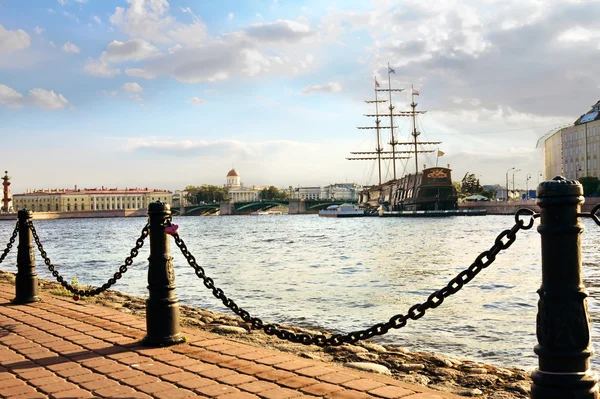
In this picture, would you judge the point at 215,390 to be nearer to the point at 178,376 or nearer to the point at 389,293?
the point at 178,376

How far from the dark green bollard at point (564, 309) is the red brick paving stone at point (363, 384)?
3.35 ft

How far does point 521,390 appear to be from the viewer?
12.5ft

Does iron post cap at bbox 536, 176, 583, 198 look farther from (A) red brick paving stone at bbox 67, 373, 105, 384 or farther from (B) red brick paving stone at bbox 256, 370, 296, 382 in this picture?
(A) red brick paving stone at bbox 67, 373, 105, 384

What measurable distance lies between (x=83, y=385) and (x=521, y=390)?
2.65 m

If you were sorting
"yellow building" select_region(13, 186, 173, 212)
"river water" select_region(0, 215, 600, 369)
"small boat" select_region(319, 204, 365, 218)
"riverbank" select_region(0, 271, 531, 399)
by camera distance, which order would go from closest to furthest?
1. "riverbank" select_region(0, 271, 531, 399)
2. "river water" select_region(0, 215, 600, 369)
3. "small boat" select_region(319, 204, 365, 218)
4. "yellow building" select_region(13, 186, 173, 212)

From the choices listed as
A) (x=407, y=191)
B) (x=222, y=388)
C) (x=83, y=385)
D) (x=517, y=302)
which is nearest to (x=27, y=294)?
(x=83, y=385)

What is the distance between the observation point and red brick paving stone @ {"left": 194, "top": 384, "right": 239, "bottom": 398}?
3246 millimetres

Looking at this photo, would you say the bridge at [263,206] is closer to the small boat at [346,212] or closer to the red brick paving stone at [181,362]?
the small boat at [346,212]

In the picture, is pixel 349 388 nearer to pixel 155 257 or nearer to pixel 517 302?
pixel 155 257

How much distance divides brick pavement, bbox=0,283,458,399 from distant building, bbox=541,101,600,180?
7733 cm

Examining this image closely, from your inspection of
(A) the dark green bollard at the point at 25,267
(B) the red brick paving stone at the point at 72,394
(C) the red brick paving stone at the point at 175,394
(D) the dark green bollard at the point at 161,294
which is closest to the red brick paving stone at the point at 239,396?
(C) the red brick paving stone at the point at 175,394

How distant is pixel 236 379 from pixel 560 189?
208cm

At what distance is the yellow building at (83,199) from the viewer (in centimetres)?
15600

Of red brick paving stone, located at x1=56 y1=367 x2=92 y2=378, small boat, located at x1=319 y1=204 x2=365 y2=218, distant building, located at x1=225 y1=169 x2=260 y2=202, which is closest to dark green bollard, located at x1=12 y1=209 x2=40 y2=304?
red brick paving stone, located at x1=56 y1=367 x2=92 y2=378
